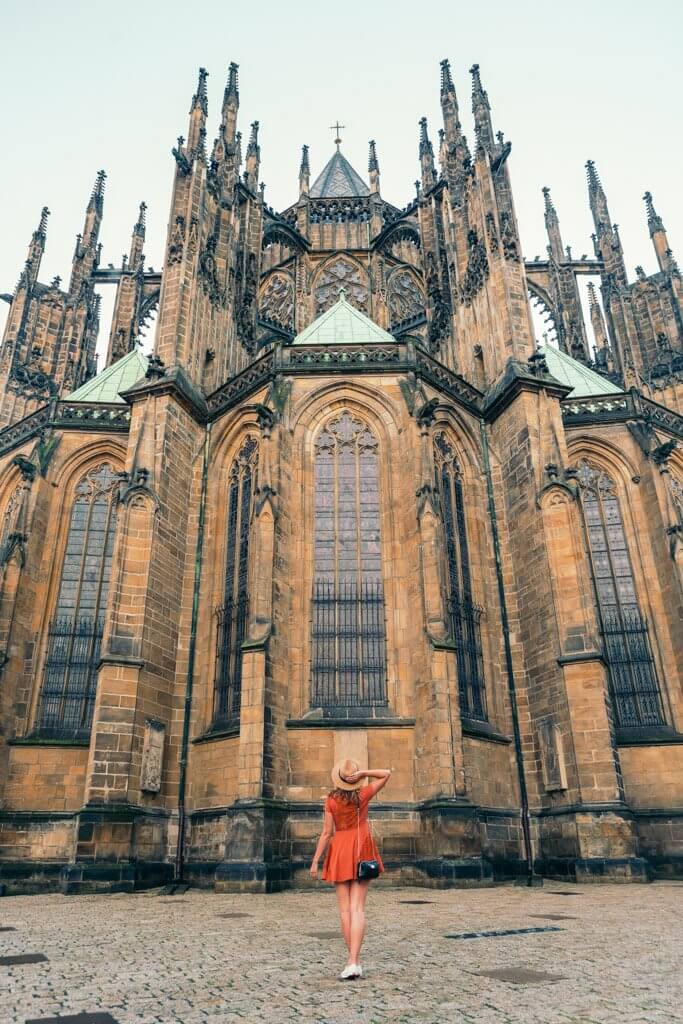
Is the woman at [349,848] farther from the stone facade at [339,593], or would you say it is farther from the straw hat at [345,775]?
the stone facade at [339,593]

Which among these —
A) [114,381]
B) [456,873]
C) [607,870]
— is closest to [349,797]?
[456,873]

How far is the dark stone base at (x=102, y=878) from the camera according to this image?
41.5 ft

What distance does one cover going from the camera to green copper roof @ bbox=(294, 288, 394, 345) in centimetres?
1955

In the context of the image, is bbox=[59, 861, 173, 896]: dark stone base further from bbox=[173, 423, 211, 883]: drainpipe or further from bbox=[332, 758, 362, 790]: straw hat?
bbox=[332, 758, 362, 790]: straw hat

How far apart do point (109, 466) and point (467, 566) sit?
10.8 meters

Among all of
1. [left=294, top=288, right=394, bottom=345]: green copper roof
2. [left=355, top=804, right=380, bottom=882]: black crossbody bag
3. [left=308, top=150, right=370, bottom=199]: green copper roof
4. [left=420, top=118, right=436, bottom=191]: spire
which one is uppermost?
[left=308, top=150, right=370, bottom=199]: green copper roof

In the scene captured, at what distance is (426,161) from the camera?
2916 centimetres

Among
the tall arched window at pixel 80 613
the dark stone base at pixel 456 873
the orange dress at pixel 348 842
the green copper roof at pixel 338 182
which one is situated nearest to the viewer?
the orange dress at pixel 348 842

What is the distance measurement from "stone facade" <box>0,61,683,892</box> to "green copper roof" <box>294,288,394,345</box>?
0.40 feet

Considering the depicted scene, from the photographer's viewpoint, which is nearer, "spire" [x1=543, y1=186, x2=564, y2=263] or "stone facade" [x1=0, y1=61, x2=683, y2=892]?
"stone facade" [x1=0, y1=61, x2=683, y2=892]

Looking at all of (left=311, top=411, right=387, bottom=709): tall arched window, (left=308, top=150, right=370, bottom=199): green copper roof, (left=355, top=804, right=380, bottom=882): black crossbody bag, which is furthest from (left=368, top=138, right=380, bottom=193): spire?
(left=355, top=804, right=380, bottom=882): black crossbody bag

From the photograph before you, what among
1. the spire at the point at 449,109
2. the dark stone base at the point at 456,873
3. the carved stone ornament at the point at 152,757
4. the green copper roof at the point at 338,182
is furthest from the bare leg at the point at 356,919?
the green copper roof at the point at 338,182

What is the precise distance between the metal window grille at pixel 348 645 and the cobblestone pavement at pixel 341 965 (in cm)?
556

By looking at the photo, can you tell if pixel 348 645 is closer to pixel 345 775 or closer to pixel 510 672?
pixel 510 672
